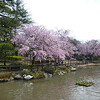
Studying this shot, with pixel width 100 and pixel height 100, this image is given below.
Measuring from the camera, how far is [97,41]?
1812 inches

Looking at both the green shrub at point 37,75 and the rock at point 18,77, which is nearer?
the rock at point 18,77

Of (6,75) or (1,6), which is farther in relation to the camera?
(1,6)

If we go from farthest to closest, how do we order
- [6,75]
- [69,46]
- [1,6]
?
[69,46], [1,6], [6,75]

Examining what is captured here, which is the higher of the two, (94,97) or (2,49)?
(2,49)

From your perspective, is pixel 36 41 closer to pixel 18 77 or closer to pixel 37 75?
pixel 37 75

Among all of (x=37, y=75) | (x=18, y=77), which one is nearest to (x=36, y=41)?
(x=37, y=75)

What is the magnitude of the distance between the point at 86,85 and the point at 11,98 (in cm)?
748

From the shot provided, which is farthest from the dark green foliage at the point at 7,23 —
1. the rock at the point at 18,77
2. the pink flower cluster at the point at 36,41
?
the rock at the point at 18,77

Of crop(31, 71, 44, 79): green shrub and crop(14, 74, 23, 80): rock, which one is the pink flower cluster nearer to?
crop(31, 71, 44, 79): green shrub

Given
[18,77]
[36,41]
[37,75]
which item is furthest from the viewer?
[36,41]

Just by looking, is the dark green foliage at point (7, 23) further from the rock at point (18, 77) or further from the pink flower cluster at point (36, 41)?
the rock at point (18, 77)

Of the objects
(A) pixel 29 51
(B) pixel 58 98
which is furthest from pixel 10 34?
(B) pixel 58 98

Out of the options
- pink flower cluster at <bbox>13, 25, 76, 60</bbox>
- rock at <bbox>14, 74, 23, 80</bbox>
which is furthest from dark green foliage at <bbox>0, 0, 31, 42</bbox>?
rock at <bbox>14, 74, 23, 80</bbox>

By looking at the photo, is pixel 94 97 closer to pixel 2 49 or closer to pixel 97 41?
pixel 2 49
